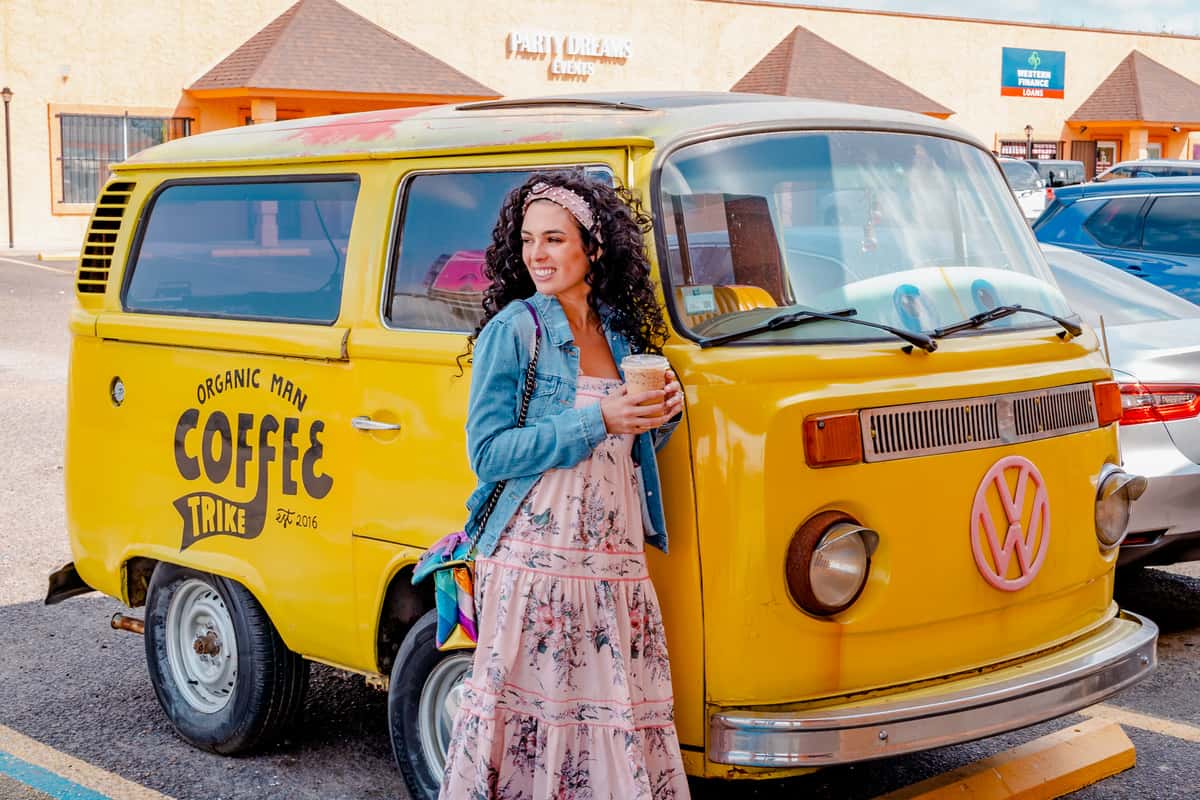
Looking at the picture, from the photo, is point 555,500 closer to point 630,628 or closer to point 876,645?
point 630,628

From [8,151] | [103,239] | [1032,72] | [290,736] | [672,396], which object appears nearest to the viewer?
[672,396]

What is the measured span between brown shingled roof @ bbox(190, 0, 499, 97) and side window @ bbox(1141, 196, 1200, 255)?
23.1m

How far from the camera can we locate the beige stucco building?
3031 cm

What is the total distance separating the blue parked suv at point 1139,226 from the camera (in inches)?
385

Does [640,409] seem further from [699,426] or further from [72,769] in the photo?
[72,769]

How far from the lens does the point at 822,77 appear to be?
39.8 m

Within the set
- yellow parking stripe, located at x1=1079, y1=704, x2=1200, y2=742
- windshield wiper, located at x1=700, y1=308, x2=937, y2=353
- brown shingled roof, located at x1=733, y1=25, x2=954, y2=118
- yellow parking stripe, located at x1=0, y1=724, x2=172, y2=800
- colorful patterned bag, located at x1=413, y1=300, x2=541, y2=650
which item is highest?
brown shingled roof, located at x1=733, y1=25, x2=954, y2=118

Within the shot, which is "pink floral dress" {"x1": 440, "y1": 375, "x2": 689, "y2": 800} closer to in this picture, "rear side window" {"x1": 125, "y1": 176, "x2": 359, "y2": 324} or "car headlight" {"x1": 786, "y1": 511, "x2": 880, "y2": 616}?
"car headlight" {"x1": 786, "y1": 511, "x2": 880, "y2": 616}

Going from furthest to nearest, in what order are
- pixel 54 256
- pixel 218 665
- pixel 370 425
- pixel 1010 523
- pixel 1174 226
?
pixel 54 256, pixel 1174 226, pixel 218 665, pixel 370 425, pixel 1010 523

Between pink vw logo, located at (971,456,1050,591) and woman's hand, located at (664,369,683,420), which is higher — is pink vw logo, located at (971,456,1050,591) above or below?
below

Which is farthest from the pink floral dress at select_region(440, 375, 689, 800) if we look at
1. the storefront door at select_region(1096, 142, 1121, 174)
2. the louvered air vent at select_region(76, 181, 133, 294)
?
the storefront door at select_region(1096, 142, 1121, 174)

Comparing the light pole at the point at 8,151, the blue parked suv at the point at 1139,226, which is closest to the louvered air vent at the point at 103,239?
the blue parked suv at the point at 1139,226

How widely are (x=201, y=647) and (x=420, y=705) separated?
120 centimetres

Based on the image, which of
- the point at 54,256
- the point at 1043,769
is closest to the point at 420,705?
the point at 1043,769
